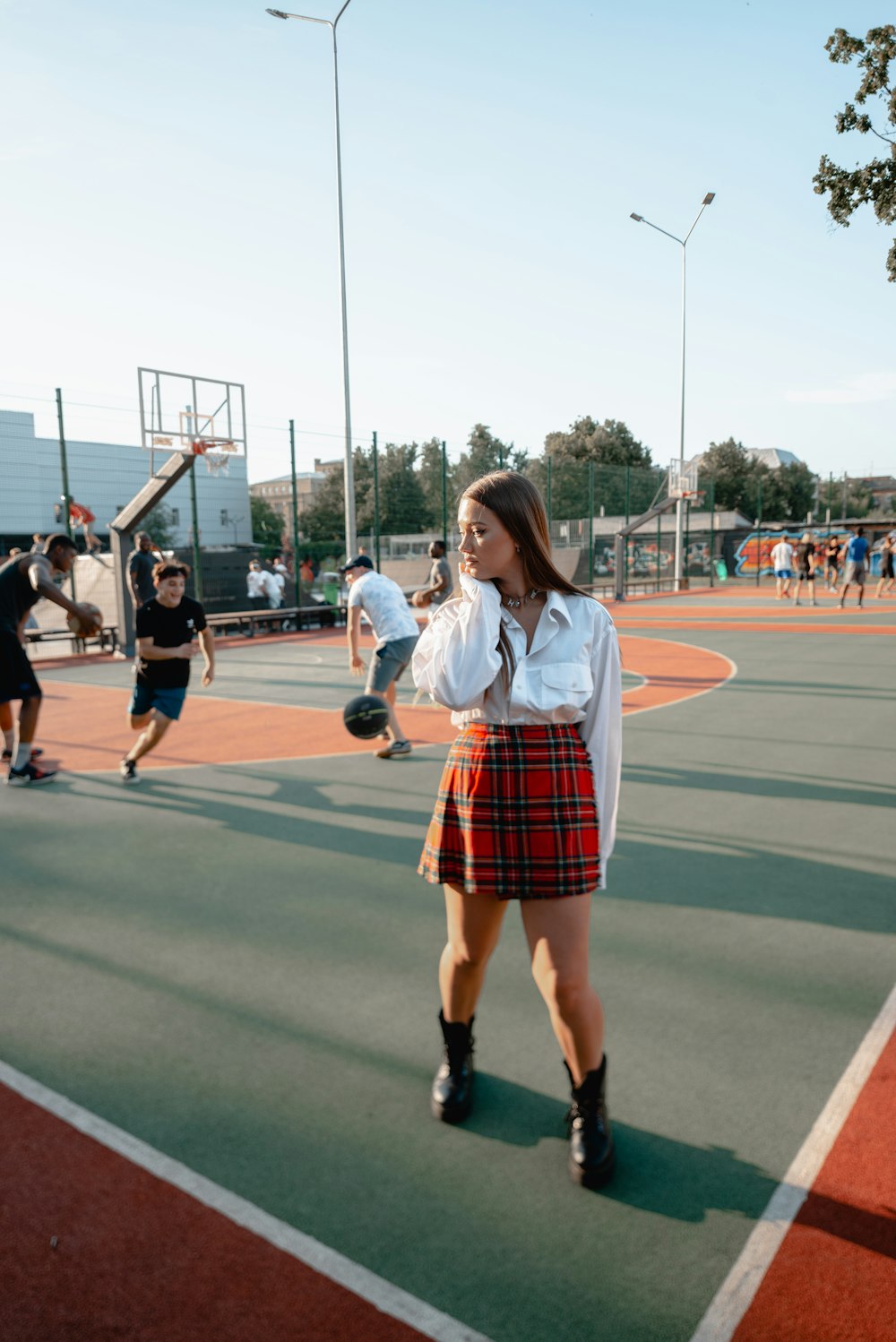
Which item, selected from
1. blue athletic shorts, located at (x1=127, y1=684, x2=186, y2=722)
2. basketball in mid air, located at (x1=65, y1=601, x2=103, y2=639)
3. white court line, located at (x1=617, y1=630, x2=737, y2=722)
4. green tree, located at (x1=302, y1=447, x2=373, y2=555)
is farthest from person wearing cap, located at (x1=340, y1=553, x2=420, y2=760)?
green tree, located at (x1=302, y1=447, x2=373, y2=555)

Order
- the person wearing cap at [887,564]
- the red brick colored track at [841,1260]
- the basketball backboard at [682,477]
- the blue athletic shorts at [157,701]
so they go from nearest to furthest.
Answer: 1. the red brick colored track at [841,1260]
2. the blue athletic shorts at [157,701]
3. the person wearing cap at [887,564]
4. the basketball backboard at [682,477]

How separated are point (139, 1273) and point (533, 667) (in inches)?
73.4

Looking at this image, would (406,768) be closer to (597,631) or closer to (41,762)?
(41,762)

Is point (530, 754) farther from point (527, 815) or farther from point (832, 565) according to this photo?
point (832, 565)

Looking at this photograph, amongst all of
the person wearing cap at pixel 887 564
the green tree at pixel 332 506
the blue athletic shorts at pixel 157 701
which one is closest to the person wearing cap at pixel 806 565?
the person wearing cap at pixel 887 564

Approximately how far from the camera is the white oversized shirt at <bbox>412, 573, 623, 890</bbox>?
2.52 m

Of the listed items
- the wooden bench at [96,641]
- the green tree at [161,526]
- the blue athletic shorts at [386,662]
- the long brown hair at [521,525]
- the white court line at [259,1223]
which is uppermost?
the green tree at [161,526]

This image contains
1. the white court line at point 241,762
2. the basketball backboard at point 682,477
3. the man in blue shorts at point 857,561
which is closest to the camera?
the white court line at point 241,762

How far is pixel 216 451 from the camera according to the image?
2044 centimetres

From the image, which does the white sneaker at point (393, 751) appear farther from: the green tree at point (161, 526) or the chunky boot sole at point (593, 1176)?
the green tree at point (161, 526)

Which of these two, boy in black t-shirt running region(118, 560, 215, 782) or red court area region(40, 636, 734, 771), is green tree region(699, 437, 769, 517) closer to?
red court area region(40, 636, 734, 771)

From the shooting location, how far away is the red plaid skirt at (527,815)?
2545 millimetres

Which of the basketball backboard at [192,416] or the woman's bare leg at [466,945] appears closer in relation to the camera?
the woman's bare leg at [466,945]

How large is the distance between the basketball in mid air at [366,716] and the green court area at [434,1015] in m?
0.62
